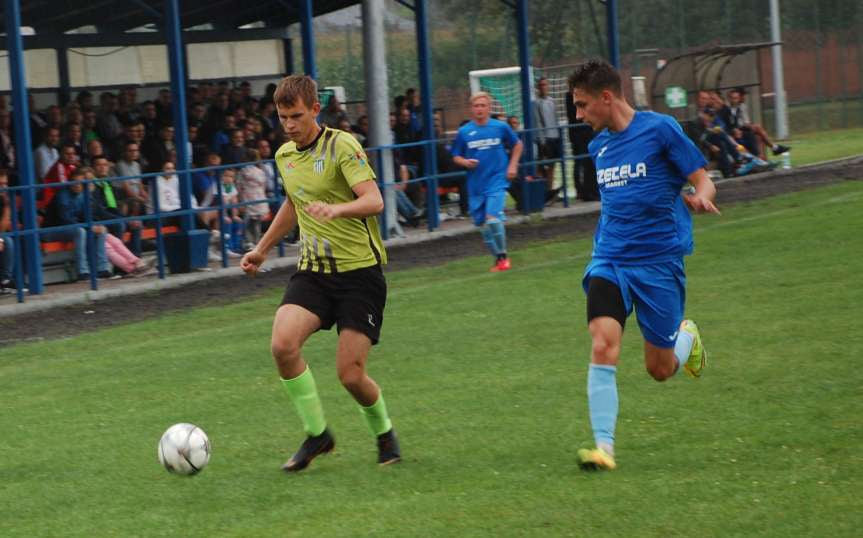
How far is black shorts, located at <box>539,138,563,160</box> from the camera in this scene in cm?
2302

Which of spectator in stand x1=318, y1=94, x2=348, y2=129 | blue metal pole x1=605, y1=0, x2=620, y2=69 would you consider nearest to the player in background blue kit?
spectator in stand x1=318, y1=94, x2=348, y2=129

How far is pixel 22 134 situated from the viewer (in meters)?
15.3

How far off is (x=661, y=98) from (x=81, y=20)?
12.9 metres

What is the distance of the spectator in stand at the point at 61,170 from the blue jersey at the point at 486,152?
4.45 meters

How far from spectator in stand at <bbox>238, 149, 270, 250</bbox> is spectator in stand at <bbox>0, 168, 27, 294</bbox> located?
10.3 feet

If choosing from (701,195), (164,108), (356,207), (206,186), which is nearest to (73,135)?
(206,186)

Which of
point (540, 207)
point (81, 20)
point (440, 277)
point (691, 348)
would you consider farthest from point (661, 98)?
point (691, 348)

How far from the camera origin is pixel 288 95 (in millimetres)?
6469

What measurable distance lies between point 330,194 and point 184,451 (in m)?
1.38

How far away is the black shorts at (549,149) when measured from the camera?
23016mm

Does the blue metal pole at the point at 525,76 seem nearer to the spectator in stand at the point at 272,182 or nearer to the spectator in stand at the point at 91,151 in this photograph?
the spectator in stand at the point at 272,182

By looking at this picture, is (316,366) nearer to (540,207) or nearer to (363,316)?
(363,316)

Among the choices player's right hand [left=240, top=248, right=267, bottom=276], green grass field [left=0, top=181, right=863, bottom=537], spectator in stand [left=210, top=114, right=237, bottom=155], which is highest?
spectator in stand [left=210, top=114, right=237, bottom=155]

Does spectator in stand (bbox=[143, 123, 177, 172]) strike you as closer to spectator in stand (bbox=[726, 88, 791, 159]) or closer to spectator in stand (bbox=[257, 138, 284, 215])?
spectator in stand (bbox=[257, 138, 284, 215])
